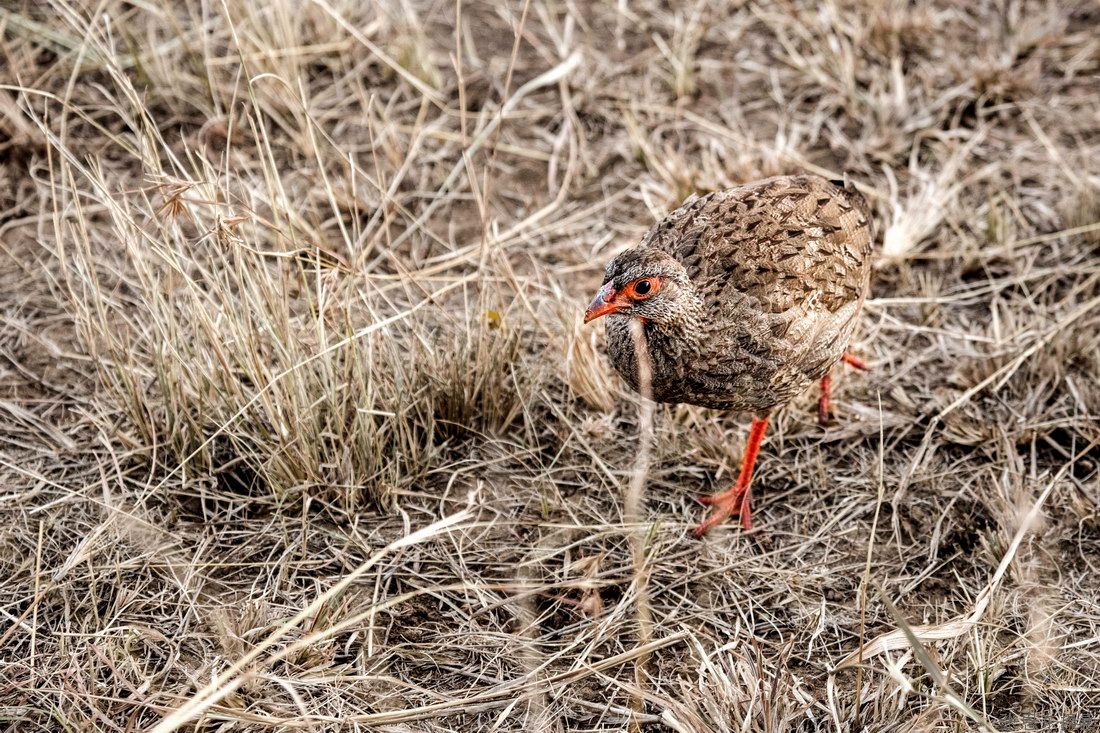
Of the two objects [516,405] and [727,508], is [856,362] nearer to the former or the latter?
[727,508]

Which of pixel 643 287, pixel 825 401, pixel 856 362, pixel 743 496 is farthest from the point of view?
pixel 856 362

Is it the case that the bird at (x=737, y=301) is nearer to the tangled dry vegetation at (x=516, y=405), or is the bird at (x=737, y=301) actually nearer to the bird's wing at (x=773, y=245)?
the bird's wing at (x=773, y=245)

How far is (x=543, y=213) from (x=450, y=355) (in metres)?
1.30

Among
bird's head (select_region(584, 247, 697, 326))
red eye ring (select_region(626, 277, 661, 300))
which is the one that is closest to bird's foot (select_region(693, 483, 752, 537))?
bird's head (select_region(584, 247, 697, 326))

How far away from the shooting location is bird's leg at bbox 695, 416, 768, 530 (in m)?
3.90

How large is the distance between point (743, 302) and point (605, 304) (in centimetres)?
46

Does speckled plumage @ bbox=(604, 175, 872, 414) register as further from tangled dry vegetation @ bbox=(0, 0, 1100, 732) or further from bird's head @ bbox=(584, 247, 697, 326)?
tangled dry vegetation @ bbox=(0, 0, 1100, 732)

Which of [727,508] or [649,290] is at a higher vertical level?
[649,290]

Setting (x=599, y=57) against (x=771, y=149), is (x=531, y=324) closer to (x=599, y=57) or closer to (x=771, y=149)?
(x=771, y=149)

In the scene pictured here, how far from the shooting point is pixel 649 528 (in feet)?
12.7

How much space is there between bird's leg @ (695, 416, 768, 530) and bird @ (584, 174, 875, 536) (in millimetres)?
103

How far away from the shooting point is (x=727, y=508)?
3926mm

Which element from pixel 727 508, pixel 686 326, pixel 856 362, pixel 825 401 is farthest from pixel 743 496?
pixel 856 362

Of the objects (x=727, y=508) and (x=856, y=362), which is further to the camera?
(x=856, y=362)
